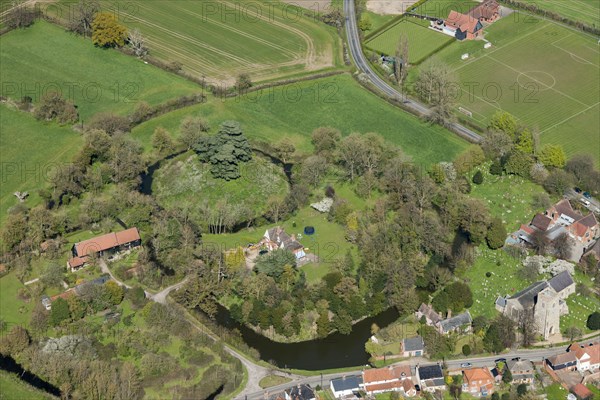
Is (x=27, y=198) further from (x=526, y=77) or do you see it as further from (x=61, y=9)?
(x=526, y=77)

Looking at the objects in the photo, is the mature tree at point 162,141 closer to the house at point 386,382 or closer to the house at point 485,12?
the house at point 386,382

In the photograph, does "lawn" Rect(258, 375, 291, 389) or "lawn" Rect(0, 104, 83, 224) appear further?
"lawn" Rect(0, 104, 83, 224)

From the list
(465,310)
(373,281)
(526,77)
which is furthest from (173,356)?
(526,77)

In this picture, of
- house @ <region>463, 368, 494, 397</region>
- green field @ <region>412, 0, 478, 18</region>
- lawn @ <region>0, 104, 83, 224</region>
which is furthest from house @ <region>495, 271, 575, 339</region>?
green field @ <region>412, 0, 478, 18</region>

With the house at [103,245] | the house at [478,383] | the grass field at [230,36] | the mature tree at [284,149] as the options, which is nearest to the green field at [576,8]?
the grass field at [230,36]

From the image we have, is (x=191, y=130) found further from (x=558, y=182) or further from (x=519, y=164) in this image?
(x=558, y=182)

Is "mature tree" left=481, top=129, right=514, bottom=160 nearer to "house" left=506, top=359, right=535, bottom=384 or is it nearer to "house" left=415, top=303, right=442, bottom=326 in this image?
"house" left=415, top=303, right=442, bottom=326
